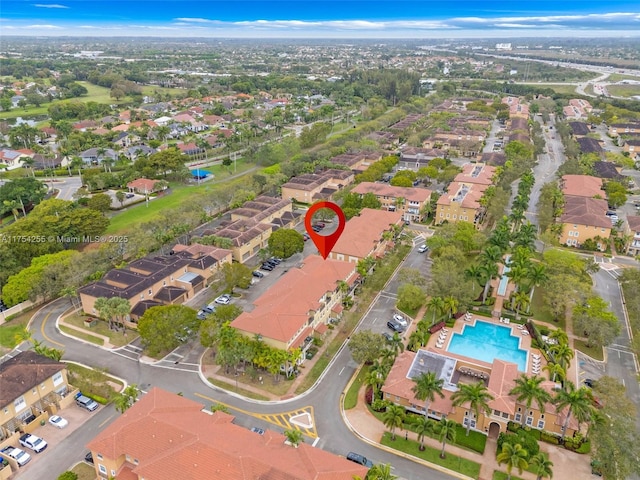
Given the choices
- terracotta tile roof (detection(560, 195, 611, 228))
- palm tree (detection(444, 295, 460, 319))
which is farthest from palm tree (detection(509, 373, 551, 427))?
terracotta tile roof (detection(560, 195, 611, 228))

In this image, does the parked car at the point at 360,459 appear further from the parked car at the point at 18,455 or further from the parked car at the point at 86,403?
the parked car at the point at 18,455

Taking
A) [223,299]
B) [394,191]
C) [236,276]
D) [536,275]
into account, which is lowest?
[223,299]

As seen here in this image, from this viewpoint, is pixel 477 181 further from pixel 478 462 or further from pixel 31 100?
pixel 31 100

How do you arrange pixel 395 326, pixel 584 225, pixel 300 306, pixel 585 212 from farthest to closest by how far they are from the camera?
1. pixel 585 212
2. pixel 584 225
3. pixel 395 326
4. pixel 300 306

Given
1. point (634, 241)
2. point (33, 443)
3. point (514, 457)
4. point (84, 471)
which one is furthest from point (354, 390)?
point (634, 241)

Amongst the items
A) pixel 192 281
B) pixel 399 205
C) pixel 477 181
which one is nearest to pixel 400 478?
pixel 192 281

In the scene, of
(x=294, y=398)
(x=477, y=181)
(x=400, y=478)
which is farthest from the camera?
(x=477, y=181)

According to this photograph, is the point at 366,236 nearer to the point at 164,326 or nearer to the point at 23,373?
the point at 164,326
